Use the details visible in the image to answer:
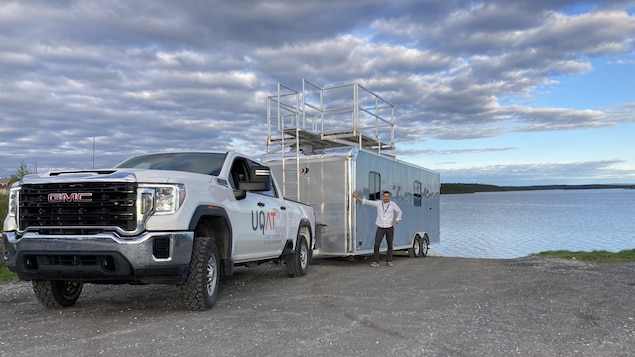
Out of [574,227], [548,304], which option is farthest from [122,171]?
[574,227]

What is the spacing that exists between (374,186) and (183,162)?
6517mm

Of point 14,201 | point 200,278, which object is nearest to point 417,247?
point 200,278

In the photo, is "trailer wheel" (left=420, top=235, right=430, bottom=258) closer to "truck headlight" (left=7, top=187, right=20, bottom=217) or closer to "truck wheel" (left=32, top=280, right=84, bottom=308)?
"truck wheel" (left=32, top=280, right=84, bottom=308)

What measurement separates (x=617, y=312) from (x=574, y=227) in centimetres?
3876

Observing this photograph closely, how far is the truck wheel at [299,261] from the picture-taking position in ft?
33.8

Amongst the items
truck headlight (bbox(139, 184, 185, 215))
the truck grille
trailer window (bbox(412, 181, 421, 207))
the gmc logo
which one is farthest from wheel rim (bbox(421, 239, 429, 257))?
the gmc logo

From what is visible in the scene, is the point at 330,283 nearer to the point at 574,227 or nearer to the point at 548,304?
the point at 548,304

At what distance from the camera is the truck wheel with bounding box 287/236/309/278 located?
10305 mm

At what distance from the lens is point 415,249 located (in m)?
17.2

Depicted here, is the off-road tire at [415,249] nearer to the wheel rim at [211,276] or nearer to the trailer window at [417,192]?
the trailer window at [417,192]

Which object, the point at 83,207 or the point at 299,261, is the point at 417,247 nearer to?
the point at 299,261

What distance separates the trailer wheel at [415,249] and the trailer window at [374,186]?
3.75m

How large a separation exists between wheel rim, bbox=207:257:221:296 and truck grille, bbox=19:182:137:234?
1.20m

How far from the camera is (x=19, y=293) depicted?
9.02m
